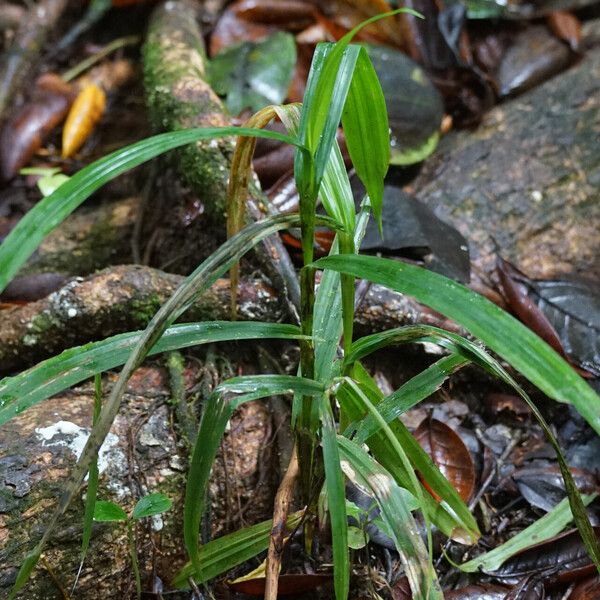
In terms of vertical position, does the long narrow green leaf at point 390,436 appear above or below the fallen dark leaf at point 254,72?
below

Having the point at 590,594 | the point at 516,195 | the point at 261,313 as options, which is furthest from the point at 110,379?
the point at 516,195

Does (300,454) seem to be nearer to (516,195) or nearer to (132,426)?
(132,426)

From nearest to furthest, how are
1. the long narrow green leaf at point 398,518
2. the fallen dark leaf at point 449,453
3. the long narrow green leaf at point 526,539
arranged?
the long narrow green leaf at point 398,518
the long narrow green leaf at point 526,539
the fallen dark leaf at point 449,453

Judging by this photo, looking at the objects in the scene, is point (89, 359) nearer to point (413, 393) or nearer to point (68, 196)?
point (68, 196)

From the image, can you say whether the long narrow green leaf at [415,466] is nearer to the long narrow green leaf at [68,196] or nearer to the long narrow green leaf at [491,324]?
the long narrow green leaf at [491,324]

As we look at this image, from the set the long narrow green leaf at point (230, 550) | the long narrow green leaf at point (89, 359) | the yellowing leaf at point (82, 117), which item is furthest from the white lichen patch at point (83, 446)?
the yellowing leaf at point (82, 117)
